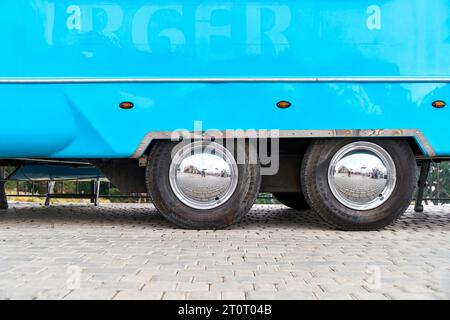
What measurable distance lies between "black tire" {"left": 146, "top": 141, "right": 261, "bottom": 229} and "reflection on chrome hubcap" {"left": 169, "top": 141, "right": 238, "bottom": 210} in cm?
5

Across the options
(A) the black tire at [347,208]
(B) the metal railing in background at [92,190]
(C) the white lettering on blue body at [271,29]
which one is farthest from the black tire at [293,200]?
(C) the white lettering on blue body at [271,29]

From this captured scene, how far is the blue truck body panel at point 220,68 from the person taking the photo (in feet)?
17.2

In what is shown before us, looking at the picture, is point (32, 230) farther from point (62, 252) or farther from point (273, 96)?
point (273, 96)

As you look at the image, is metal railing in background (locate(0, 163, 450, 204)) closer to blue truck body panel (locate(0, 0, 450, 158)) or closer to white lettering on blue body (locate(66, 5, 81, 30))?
blue truck body panel (locate(0, 0, 450, 158))

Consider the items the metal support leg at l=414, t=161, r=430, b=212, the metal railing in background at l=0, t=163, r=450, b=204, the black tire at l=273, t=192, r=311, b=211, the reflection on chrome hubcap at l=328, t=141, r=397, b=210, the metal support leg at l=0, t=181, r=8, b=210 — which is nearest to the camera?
the reflection on chrome hubcap at l=328, t=141, r=397, b=210

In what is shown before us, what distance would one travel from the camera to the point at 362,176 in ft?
17.5

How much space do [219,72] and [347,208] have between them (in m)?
1.82

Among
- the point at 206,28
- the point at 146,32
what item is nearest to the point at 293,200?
the point at 206,28

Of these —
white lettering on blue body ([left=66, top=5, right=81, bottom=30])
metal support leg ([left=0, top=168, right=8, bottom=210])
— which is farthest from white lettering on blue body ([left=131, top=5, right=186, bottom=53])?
metal support leg ([left=0, top=168, right=8, bottom=210])

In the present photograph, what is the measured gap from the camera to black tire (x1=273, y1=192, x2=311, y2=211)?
25.6 ft

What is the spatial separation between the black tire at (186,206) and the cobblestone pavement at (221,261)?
168 millimetres

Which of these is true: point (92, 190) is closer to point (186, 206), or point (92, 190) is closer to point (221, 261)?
point (186, 206)

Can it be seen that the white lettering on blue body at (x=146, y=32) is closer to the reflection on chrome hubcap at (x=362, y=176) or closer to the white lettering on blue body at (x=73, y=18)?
the white lettering on blue body at (x=73, y=18)

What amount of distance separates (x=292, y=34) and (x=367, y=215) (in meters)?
1.90
